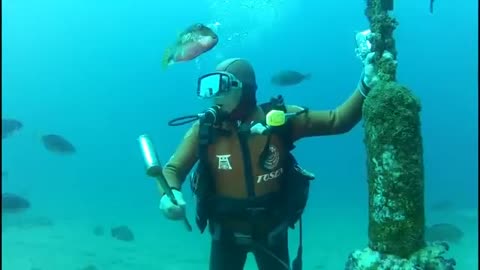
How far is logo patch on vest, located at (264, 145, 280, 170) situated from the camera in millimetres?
4141

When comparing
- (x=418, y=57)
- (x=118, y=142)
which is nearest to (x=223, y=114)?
(x=418, y=57)

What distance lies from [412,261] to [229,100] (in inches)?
72.9

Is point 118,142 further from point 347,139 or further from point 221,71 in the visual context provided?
point 221,71

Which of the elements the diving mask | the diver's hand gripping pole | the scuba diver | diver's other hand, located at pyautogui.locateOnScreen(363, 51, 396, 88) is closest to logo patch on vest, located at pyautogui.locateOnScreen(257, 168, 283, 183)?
the scuba diver

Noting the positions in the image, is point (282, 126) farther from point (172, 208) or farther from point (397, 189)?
point (397, 189)

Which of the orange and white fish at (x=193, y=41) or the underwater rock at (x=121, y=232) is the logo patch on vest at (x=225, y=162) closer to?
the orange and white fish at (x=193, y=41)

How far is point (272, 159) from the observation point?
163 inches

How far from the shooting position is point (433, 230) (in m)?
10.8

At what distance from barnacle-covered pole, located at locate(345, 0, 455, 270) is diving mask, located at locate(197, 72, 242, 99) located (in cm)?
135

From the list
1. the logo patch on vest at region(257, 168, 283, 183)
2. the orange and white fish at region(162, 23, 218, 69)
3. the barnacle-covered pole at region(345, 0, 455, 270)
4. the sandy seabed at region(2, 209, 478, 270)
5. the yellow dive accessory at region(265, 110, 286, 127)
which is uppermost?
the sandy seabed at region(2, 209, 478, 270)

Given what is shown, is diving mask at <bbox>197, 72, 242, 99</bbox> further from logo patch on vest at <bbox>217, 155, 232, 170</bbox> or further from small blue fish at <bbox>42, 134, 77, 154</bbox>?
small blue fish at <bbox>42, 134, 77, 154</bbox>

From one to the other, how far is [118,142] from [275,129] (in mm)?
88981

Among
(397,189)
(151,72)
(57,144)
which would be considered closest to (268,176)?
(397,189)

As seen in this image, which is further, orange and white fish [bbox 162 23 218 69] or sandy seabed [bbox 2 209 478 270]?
sandy seabed [bbox 2 209 478 270]
